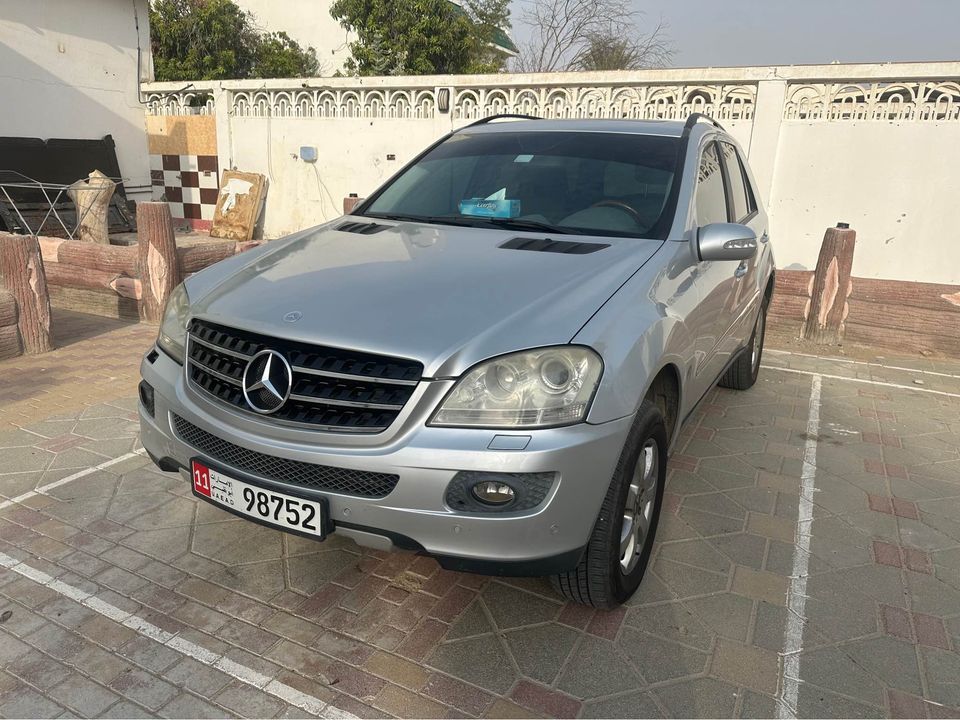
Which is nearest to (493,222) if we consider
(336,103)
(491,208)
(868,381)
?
(491,208)

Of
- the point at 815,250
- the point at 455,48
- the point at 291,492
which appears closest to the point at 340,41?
the point at 455,48

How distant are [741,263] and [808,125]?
15.7 ft

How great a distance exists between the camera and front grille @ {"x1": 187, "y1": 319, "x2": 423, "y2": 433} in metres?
2.06

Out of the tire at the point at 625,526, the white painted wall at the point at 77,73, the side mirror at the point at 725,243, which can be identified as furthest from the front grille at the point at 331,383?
the white painted wall at the point at 77,73

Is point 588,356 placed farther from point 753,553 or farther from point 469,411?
Result: point 753,553

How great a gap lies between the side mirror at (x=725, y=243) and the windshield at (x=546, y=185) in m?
0.17

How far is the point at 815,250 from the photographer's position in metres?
7.97

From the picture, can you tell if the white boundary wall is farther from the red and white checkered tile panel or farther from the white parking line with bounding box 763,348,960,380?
the red and white checkered tile panel

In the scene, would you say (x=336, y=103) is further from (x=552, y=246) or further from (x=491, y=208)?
(x=552, y=246)

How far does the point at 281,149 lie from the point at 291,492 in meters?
9.47

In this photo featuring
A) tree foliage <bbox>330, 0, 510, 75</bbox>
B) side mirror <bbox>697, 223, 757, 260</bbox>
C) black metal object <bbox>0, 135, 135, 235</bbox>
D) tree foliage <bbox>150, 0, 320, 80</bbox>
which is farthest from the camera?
tree foliage <bbox>330, 0, 510, 75</bbox>

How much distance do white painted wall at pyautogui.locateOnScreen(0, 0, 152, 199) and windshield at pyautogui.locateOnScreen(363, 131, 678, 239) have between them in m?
9.05

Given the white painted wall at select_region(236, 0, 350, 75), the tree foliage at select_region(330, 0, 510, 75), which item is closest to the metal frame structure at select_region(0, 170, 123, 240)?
the tree foliage at select_region(330, 0, 510, 75)

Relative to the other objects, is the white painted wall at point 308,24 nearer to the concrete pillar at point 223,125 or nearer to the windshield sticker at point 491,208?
the concrete pillar at point 223,125
